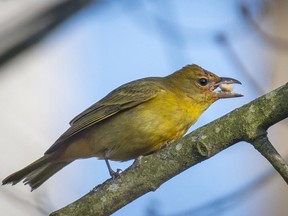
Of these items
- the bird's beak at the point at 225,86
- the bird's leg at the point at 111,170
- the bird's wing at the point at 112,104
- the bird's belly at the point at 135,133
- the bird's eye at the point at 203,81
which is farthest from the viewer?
the bird's eye at the point at 203,81

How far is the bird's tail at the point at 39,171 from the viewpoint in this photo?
6044mm

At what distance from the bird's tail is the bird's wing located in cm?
10

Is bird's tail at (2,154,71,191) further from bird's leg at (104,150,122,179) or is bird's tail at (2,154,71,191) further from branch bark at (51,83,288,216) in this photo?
branch bark at (51,83,288,216)

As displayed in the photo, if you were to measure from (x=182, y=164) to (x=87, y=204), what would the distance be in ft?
2.06

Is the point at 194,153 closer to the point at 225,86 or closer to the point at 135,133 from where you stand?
the point at 135,133

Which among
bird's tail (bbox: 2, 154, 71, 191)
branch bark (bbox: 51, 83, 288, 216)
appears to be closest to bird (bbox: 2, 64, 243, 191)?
bird's tail (bbox: 2, 154, 71, 191)

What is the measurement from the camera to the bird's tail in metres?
6.04

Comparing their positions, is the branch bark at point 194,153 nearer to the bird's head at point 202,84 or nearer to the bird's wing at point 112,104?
the bird's wing at point 112,104

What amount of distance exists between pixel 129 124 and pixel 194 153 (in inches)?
73.5

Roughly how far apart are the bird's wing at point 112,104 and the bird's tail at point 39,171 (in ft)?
0.33

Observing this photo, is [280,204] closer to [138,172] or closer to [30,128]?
[30,128]

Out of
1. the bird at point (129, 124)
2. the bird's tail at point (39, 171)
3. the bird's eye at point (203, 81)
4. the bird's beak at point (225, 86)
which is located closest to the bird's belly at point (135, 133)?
the bird at point (129, 124)

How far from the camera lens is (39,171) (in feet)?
20.4

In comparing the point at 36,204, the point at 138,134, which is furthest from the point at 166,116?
the point at 36,204
